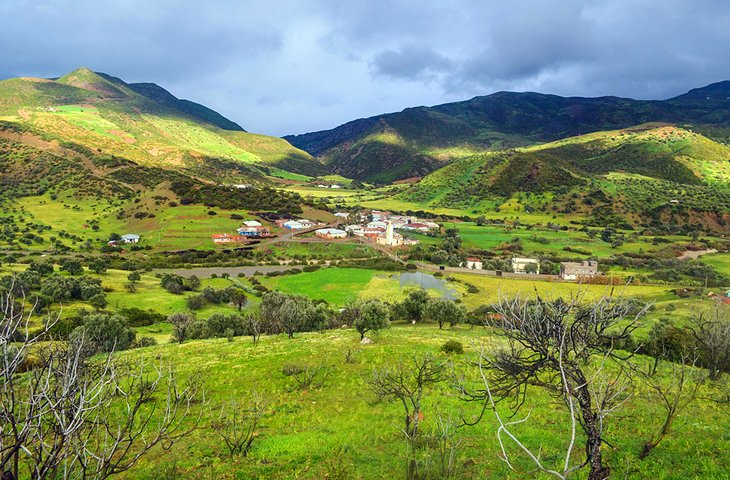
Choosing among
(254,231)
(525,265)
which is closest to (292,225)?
(254,231)

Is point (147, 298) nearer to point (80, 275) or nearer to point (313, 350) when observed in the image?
point (80, 275)

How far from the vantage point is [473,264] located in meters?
91.3

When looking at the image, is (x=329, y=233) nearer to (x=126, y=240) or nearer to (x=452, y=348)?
(x=126, y=240)

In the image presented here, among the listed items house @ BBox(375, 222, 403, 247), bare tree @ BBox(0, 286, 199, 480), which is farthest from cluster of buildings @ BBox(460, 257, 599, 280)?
bare tree @ BBox(0, 286, 199, 480)

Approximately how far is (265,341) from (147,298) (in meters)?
36.3

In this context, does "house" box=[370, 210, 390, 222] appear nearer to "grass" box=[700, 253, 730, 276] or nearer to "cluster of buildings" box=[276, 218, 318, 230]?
"cluster of buildings" box=[276, 218, 318, 230]

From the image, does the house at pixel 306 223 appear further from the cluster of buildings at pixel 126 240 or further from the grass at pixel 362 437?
the grass at pixel 362 437

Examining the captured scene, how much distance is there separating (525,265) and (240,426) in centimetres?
8134

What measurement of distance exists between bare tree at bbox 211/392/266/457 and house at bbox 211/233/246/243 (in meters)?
90.6

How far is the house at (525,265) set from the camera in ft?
277

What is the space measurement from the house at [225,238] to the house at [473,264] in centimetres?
5971

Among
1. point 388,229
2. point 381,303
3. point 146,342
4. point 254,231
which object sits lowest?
point 146,342

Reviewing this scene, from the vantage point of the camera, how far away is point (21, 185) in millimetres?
136750

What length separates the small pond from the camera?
2717 inches
